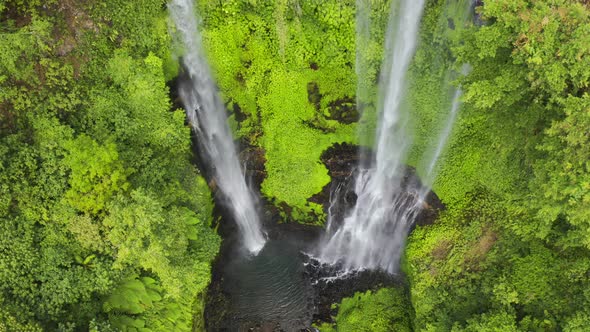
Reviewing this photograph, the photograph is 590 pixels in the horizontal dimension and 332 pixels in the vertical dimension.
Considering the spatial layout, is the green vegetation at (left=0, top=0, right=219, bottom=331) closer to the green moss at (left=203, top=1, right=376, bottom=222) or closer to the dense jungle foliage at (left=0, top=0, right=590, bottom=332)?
the dense jungle foliage at (left=0, top=0, right=590, bottom=332)

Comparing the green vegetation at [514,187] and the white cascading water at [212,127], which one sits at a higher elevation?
the white cascading water at [212,127]

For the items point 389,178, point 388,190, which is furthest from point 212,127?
point 388,190

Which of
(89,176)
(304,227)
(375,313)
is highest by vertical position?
(304,227)

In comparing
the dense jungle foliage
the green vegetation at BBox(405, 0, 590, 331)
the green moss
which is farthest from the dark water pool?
the green vegetation at BBox(405, 0, 590, 331)

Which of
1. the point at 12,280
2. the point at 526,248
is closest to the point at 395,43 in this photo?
the point at 526,248

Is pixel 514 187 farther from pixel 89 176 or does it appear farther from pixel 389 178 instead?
pixel 89 176

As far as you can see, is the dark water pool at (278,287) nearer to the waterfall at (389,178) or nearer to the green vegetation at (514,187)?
the waterfall at (389,178)

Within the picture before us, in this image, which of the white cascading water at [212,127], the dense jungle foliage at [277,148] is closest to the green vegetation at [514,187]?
the dense jungle foliage at [277,148]
